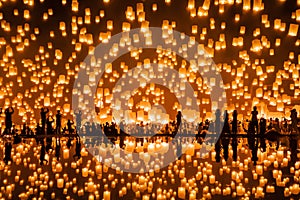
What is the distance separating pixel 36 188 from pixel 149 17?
11363mm

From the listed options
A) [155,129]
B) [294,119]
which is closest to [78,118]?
[155,129]

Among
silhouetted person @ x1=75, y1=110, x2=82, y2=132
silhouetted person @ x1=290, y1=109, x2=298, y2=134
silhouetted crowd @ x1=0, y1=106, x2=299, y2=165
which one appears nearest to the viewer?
silhouetted person @ x1=290, y1=109, x2=298, y2=134

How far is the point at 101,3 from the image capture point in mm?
15297

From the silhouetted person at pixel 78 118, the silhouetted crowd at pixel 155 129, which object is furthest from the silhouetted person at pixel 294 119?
the silhouetted person at pixel 78 118

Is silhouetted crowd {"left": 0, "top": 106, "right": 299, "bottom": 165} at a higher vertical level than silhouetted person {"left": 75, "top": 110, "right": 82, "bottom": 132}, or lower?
lower

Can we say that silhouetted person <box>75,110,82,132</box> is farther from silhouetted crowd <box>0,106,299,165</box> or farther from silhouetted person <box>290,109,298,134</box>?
silhouetted person <box>290,109,298,134</box>

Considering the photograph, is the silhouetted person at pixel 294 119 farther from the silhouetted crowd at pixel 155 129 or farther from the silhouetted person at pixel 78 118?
the silhouetted person at pixel 78 118

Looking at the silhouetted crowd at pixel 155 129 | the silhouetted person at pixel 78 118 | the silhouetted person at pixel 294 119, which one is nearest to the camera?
the silhouetted person at pixel 294 119

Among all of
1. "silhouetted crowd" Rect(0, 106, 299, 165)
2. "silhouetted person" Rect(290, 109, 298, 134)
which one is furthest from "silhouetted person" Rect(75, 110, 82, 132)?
"silhouetted person" Rect(290, 109, 298, 134)

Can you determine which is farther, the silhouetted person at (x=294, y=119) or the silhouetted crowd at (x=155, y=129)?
the silhouetted crowd at (x=155, y=129)

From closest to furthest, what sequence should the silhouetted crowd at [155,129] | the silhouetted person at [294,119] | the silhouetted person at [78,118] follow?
1. the silhouetted person at [294,119]
2. the silhouetted crowd at [155,129]
3. the silhouetted person at [78,118]

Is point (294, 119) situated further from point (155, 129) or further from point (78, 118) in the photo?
point (78, 118)

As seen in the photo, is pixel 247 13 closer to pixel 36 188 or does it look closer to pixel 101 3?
pixel 101 3

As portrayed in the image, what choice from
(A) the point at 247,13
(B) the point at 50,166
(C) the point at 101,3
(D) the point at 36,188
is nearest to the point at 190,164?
(B) the point at 50,166
